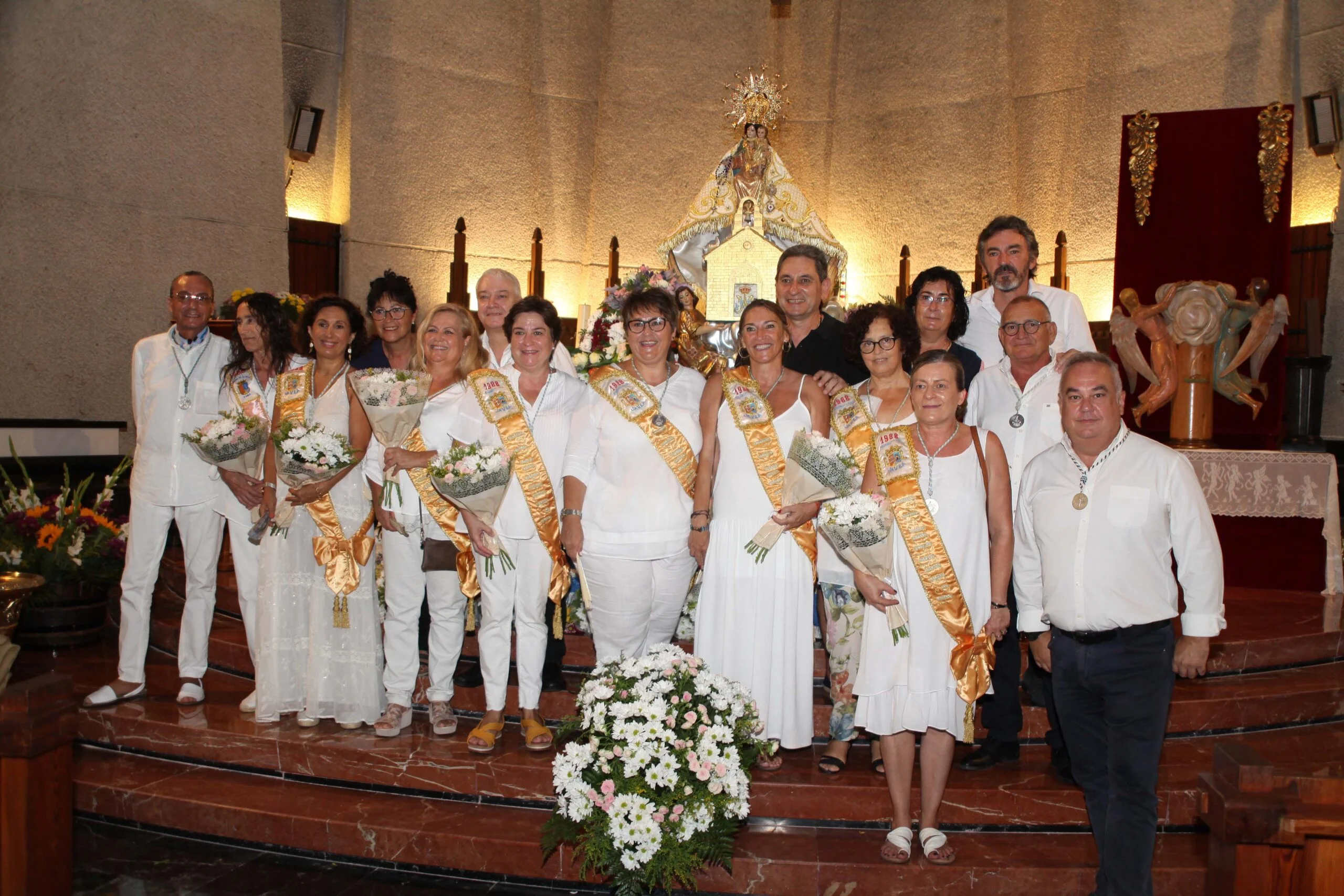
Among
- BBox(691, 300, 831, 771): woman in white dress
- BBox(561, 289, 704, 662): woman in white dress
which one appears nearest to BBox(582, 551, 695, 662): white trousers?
BBox(561, 289, 704, 662): woman in white dress

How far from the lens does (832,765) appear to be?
3.63 m

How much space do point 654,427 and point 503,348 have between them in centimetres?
87

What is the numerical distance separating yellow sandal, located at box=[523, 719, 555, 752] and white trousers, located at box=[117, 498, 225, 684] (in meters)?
1.58

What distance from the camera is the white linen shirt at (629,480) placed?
11.5ft

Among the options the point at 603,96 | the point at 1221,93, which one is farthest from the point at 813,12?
the point at 1221,93

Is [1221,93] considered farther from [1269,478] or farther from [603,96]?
[603,96]

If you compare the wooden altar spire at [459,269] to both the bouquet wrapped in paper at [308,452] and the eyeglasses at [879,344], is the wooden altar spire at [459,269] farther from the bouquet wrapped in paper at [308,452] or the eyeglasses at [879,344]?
the eyeglasses at [879,344]

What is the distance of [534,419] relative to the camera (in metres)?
3.79

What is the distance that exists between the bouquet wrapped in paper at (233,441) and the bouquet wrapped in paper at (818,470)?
2.13 meters

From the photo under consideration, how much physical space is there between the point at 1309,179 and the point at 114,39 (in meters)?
8.77

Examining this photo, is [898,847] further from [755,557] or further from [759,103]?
[759,103]

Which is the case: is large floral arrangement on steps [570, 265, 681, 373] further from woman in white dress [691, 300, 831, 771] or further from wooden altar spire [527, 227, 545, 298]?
wooden altar spire [527, 227, 545, 298]

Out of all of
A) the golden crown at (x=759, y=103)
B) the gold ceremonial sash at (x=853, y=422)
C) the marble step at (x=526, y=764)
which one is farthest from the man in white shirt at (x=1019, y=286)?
the golden crown at (x=759, y=103)

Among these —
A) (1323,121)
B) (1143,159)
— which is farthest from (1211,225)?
(1323,121)
